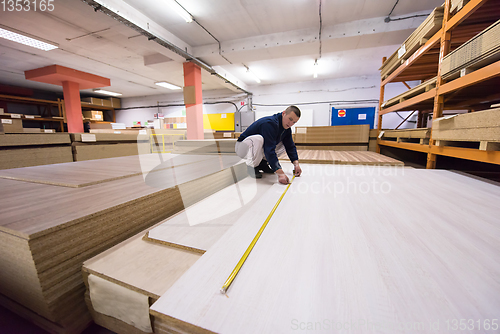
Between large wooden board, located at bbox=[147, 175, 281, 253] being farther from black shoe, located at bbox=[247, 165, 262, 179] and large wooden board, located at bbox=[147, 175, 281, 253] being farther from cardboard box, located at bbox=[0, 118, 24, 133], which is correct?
cardboard box, located at bbox=[0, 118, 24, 133]

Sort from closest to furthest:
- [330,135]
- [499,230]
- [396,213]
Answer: [499,230] → [396,213] → [330,135]

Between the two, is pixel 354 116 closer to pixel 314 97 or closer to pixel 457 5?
pixel 314 97

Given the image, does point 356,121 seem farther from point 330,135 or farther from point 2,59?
point 2,59

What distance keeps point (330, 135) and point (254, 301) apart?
167 inches

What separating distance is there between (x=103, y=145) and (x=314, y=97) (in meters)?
8.04

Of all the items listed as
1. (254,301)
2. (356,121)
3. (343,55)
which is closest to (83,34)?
(254,301)

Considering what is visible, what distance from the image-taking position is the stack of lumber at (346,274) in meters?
0.50

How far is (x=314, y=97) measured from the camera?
8656mm

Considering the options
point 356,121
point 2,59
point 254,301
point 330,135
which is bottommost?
point 254,301

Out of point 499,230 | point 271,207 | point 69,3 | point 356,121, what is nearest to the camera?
point 499,230

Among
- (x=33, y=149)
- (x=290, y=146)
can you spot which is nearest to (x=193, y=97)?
(x=33, y=149)

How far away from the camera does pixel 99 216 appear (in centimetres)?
100

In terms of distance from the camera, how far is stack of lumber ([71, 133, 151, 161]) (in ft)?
11.0

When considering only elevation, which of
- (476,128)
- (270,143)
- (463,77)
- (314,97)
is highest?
(314,97)
